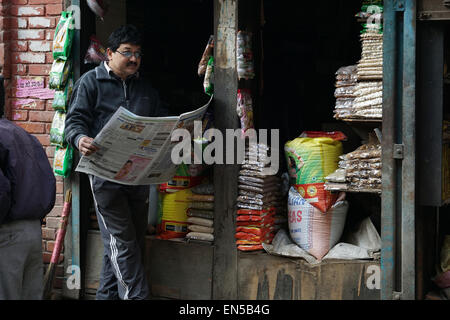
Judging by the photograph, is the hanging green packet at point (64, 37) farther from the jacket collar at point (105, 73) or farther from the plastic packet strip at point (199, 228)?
the plastic packet strip at point (199, 228)

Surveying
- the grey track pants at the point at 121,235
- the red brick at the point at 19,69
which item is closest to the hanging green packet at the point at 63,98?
the red brick at the point at 19,69

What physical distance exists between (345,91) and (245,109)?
77 centimetres

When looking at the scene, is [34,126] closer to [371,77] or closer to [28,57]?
[28,57]

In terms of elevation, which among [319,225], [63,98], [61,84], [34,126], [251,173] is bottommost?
[319,225]

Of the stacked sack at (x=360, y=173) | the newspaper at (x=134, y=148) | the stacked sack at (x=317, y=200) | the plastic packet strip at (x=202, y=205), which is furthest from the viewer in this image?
the plastic packet strip at (x=202, y=205)

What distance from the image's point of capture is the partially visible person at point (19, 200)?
355 centimetres

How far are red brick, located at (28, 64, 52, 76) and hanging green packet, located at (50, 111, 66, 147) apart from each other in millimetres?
434

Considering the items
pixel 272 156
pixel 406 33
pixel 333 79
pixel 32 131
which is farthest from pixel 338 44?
pixel 32 131

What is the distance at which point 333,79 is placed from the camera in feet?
23.0

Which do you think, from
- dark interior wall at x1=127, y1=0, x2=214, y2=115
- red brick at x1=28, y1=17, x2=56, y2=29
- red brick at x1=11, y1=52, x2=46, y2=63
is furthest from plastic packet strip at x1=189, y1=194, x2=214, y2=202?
red brick at x1=28, y1=17, x2=56, y2=29

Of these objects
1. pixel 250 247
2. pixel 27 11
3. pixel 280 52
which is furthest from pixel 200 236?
pixel 280 52

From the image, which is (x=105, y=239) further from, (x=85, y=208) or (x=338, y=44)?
(x=338, y=44)

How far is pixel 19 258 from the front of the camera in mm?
3666

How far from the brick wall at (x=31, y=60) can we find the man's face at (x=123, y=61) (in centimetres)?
96
